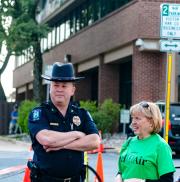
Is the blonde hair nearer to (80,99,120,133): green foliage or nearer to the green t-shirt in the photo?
the green t-shirt

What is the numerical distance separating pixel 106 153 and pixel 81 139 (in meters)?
15.9

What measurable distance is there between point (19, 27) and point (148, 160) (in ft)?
89.6

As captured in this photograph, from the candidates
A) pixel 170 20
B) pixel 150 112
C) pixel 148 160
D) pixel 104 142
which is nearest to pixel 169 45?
pixel 170 20

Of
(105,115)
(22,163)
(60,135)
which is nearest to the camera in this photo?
(60,135)

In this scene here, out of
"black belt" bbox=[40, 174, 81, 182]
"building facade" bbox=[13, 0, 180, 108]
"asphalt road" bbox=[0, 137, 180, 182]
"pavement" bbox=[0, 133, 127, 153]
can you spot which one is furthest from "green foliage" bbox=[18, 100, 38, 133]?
"black belt" bbox=[40, 174, 81, 182]

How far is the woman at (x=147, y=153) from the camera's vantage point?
17.7 feet

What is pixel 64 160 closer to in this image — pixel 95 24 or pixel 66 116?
pixel 66 116

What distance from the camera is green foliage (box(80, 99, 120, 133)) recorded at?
26125mm

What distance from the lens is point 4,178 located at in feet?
44.7

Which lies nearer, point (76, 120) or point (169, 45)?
point (76, 120)

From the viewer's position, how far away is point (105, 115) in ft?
86.2

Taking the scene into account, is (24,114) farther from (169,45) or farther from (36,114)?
(36,114)

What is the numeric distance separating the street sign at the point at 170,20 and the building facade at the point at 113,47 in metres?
16.3

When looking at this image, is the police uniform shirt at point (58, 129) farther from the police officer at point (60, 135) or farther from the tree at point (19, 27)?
the tree at point (19, 27)
